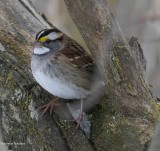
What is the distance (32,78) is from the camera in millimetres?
3879

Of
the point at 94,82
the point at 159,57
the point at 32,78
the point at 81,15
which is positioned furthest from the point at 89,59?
the point at 159,57

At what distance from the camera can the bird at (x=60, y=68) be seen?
3.71 metres

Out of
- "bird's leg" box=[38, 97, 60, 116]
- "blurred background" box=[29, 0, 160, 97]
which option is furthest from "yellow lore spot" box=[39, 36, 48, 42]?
"blurred background" box=[29, 0, 160, 97]

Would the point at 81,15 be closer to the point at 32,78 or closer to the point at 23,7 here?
the point at 32,78

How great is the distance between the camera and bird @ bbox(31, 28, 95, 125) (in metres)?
3.71

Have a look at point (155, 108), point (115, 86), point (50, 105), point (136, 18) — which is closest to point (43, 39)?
point (50, 105)

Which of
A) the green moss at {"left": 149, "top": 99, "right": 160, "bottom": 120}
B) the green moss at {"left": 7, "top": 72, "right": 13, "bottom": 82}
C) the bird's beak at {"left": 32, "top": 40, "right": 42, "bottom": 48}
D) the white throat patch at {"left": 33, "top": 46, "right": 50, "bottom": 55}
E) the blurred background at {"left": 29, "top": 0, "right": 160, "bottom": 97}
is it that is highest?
the bird's beak at {"left": 32, "top": 40, "right": 42, "bottom": 48}

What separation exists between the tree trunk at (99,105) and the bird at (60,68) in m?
0.10

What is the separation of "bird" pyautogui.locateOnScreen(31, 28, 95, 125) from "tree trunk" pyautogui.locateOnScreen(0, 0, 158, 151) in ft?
0.32

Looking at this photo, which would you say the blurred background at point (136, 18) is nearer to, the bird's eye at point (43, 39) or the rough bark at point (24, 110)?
the rough bark at point (24, 110)

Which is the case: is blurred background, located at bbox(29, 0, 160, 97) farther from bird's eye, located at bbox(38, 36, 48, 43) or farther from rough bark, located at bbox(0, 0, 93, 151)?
bird's eye, located at bbox(38, 36, 48, 43)

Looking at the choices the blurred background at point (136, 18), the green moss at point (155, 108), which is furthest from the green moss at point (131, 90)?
the blurred background at point (136, 18)

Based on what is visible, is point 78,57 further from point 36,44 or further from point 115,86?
point 115,86

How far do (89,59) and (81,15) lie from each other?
68 centimetres
